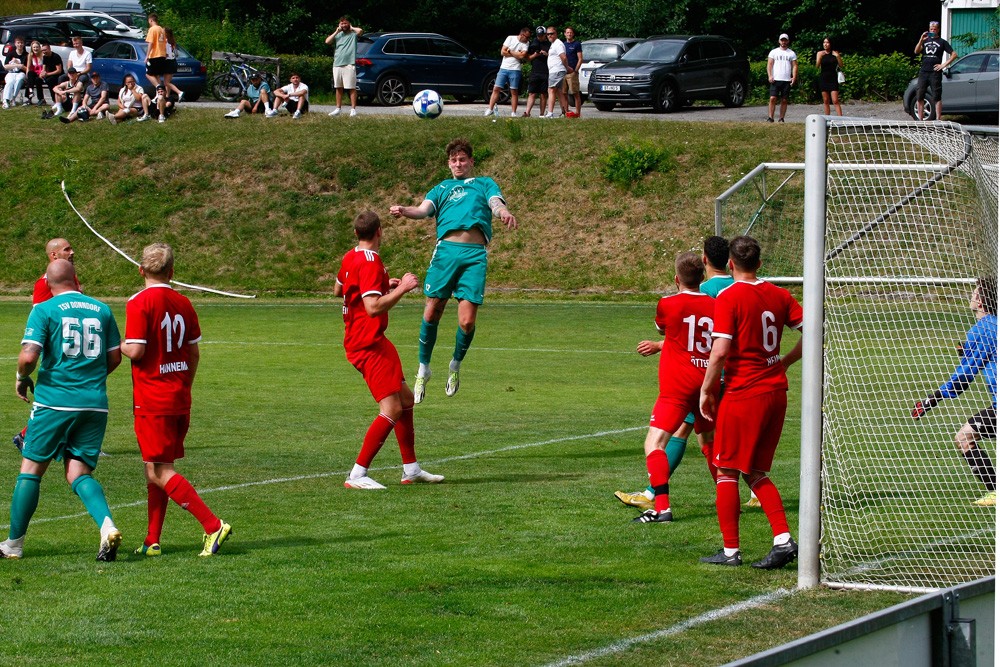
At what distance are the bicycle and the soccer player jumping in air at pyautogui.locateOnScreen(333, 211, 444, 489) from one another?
29806 millimetres

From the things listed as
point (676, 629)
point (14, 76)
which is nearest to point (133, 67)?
point (14, 76)

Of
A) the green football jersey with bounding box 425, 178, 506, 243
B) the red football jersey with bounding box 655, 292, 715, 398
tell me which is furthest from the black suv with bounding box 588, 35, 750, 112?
the red football jersey with bounding box 655, 292, 715, 398

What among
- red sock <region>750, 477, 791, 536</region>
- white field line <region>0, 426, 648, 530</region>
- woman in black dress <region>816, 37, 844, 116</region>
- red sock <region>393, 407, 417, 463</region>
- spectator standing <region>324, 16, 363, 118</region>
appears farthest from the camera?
spectator standing <region>324, 16, 363, 118</region>

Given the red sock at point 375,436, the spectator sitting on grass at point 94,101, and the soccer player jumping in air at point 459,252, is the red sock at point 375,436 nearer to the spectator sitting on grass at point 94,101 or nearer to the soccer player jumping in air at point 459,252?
the soccer player jumping in air at point 459,252

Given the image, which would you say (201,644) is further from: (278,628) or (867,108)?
(867,108)

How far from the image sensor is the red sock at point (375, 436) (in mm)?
9211

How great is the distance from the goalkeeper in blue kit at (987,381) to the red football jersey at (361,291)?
3883 millimetres

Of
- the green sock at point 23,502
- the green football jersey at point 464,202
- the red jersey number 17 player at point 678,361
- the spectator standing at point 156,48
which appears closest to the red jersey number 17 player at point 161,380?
the green sock at point 23,502

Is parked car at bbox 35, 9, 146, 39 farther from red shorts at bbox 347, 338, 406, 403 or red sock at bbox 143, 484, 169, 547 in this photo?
red sock at bbox 143, 484, 169, 547

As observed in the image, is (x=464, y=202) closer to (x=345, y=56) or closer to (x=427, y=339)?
(x=427, y=339)

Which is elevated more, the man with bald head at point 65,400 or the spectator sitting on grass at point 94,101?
the spectator sitting on grass at point 94,101

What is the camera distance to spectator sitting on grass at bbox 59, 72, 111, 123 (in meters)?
34.0

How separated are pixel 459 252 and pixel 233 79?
94.4 feet

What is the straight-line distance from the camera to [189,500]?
7.29 metres
